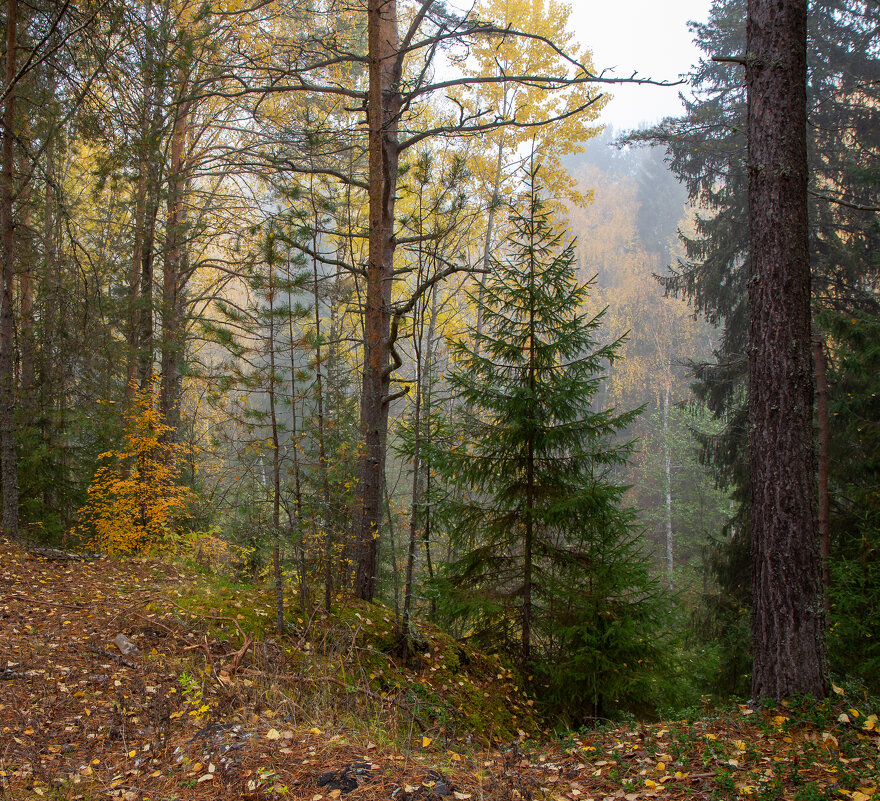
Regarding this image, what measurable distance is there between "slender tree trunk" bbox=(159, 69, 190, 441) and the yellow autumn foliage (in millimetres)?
860

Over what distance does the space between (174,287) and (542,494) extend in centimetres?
800

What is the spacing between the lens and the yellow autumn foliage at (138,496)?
7809 mm

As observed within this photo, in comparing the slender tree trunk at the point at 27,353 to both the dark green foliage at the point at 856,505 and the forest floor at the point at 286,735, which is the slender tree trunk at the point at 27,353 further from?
the dark green foliage at the point at 856,505

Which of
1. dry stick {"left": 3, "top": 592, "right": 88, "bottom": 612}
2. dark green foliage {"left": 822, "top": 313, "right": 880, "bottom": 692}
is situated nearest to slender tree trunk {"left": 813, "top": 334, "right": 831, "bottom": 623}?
dark green foliage {"left": 822, "top": 313, "right": 880, "bottom": 692}

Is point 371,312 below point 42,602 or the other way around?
the other way around

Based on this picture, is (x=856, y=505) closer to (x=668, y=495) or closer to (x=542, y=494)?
(x=542, y=494)

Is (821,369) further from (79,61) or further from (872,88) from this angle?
(79,61)

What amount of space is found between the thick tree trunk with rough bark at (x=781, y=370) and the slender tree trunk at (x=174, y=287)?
24.9 ft

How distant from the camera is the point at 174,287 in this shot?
10.6 metres

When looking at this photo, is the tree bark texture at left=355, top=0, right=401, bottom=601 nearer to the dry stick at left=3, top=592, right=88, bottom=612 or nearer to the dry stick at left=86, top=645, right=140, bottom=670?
the dry stick at left=86, top=645, right=140, bottom=670

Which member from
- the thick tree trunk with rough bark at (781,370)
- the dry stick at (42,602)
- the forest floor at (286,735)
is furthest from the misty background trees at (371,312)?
the dry stick at (42,602)

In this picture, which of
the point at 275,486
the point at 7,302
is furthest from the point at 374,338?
the point at 7,302

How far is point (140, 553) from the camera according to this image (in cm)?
799

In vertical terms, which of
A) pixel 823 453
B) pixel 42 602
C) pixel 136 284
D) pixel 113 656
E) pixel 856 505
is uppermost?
pixel 136 284
